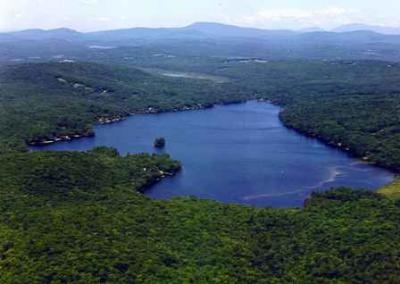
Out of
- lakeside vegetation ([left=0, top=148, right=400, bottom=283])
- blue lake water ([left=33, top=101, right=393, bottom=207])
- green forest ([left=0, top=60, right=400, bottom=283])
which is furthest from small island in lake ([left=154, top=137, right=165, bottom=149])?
lakeside vegetation ([left=0, top=148, right=400, bottom=283])

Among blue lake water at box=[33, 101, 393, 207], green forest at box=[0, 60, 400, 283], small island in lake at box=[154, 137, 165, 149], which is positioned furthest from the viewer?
small island in lake at box=[154, 137, 165, 149]

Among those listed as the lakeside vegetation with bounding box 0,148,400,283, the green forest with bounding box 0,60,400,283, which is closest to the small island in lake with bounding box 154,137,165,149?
the green forest with bounding box 0,60,400,283

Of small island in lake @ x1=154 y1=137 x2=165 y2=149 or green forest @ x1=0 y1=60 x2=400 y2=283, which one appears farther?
small island in lake @ x1=154 y1=137 x2=165 y2=149

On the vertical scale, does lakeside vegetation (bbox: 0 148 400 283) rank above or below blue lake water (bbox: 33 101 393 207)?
above

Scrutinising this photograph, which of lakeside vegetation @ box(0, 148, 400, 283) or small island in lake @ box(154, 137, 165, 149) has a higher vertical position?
lakeside vegetation @ box(0, 148, 400, 283)

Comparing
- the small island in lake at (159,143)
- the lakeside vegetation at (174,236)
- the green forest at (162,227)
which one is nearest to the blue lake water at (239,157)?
the small island in lake at (159,143)

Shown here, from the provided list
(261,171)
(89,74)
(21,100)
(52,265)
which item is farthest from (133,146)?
(89,74)

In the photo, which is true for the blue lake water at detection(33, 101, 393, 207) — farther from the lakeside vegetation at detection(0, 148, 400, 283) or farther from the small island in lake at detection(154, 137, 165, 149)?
the lakeside vegetation at detection(0, 148, 400, 283)

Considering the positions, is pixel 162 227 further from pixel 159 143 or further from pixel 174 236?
pixel 159 143

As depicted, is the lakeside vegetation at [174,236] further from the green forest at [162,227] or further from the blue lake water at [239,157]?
the blue lake water at [239,157]

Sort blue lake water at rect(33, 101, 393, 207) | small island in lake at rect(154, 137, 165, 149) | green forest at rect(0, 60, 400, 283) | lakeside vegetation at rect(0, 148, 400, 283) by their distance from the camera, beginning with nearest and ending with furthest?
lakeside vegetation at rect(0, 148, 400, 283)
green forest at rect(0, 60, 400, 283)
blue lake water at rect(33, 101, 393, 207)
small island in lake at rect(154, 137, 165, 149)
